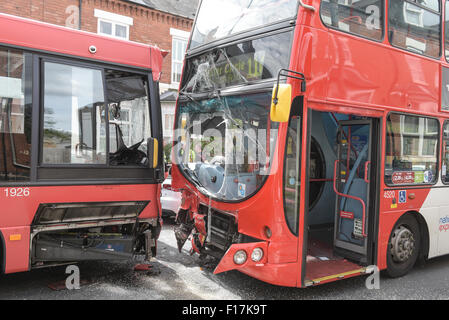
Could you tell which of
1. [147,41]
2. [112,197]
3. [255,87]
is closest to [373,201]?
Result: [255,87]

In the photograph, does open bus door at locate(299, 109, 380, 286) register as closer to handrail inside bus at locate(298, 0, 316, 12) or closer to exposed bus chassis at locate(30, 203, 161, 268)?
handrail inside bus at locate(298, 0, 316, 12)

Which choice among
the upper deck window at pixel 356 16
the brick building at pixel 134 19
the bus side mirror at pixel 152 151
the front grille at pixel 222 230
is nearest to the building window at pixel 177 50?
the brick building at pixel 134 19

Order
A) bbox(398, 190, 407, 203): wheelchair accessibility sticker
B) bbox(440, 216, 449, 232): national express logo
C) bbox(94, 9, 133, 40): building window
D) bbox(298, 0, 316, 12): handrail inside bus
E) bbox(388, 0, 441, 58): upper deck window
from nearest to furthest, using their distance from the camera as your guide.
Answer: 1. bbox(298, 0, 316, 12): handrail inside bus
2. bbox(388, 0, 441, 58): upper deck window
3. bbox(398, 190, 407, 203): wheelchair accessibility sticker
4. bbox(440, 216, 449, 232): national express logo
5. bbox(94, 9, 133, 40): building window

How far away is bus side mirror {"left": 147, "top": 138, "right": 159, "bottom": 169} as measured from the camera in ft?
17.0

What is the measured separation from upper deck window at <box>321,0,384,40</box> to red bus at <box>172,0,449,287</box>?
2 cm

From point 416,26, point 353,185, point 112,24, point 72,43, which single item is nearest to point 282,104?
point 353,185

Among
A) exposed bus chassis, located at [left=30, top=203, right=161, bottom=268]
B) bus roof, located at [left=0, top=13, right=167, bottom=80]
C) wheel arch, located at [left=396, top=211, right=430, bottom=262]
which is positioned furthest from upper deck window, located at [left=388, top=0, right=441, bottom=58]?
exposed bus chassis, located at [left=30, top=203, right=161, bottom=268]

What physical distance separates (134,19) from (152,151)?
12557mm

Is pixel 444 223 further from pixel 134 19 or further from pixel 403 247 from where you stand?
pixel 134 19

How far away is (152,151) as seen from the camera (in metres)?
5.21

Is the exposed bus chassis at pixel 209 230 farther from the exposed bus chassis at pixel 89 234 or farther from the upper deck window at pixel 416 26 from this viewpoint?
the upper deck window at pixel 416 26

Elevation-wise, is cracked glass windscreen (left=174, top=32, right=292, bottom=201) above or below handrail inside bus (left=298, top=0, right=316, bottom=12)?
below

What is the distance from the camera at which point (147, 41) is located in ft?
54.6
